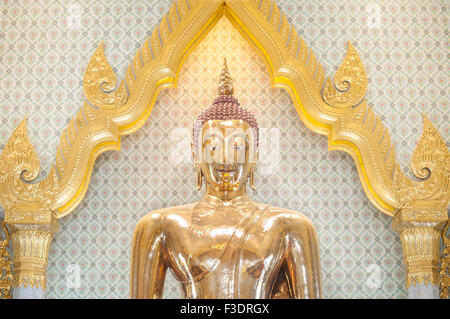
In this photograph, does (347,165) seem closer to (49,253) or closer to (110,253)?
(110,253)

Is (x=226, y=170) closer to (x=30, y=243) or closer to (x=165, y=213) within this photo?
(x=165, y=213)

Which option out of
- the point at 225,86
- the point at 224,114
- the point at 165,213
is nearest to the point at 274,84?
the point at 225,86

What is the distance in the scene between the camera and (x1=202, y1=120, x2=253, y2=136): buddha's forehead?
12.3 feet

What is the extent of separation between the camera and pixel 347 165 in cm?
462

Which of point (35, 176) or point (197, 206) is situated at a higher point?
point (35, 176)

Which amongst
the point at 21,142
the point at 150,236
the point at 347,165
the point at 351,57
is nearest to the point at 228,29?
the point at 351,57

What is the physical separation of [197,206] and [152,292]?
53 cm

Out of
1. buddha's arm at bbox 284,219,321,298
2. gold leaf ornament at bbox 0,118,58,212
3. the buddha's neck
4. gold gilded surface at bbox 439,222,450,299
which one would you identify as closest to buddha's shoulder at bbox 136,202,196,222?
the buddha's neck

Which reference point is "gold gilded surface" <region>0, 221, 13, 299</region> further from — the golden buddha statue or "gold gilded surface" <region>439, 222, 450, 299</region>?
"gold gilded surface" <region>439, 222, 450, 299</region>

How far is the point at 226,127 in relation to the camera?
12.3 ft

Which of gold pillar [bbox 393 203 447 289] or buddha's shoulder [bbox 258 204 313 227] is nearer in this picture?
buddha's shoulder [bbox 258 204 313 227]

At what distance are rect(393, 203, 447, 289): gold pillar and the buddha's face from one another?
3.91 ft

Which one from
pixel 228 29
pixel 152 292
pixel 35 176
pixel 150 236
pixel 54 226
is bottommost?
pixel 152 292

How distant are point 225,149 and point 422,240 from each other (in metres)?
1.47
